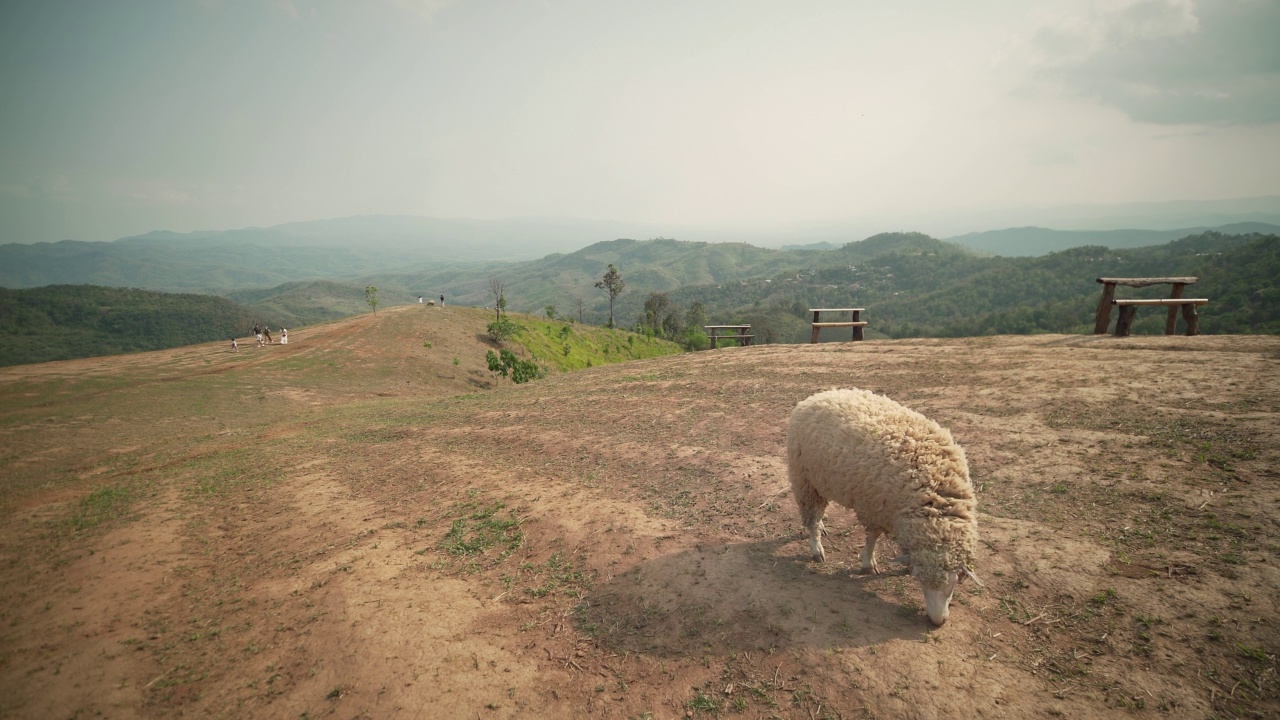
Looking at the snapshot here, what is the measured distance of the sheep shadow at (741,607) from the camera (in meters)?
5.57

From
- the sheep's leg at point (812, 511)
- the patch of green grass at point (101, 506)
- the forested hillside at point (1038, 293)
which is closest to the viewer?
the sheep's leg at point (812, 511)

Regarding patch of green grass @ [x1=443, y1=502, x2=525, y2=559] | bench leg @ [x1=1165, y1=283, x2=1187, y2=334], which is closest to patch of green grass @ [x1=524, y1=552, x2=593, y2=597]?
patch of green grass @ [x1=443, y1=502, x2=525, y2=559]

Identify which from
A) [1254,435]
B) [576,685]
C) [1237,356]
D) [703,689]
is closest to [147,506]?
[576,685]

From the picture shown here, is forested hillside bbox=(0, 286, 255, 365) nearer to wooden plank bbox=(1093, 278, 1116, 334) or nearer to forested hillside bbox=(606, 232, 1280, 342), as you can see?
forested hillside bbox=(606, 232, 1280, 342)

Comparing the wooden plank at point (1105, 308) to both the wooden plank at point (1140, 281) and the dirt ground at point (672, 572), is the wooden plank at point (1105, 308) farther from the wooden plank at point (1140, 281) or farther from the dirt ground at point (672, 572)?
the dirt ground at point (672, 572)

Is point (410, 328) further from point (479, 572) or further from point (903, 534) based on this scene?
point (903, 534)

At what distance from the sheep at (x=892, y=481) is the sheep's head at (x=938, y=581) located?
0.01m

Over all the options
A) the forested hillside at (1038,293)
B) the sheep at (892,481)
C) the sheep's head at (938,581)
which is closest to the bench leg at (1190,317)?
the sheep at (892,481)

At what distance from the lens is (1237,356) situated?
11.4 m

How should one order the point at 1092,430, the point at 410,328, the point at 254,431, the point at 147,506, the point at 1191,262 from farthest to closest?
the point at 1191,262, the point at 410,328, the point at 254,431, the point at 147,506, the point at 1092,430

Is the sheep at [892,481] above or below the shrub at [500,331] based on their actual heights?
above

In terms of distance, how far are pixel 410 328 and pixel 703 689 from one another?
4648 cm

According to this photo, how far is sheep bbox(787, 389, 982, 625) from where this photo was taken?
5.52m

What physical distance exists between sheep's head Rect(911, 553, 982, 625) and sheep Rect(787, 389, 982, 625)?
1 cm
